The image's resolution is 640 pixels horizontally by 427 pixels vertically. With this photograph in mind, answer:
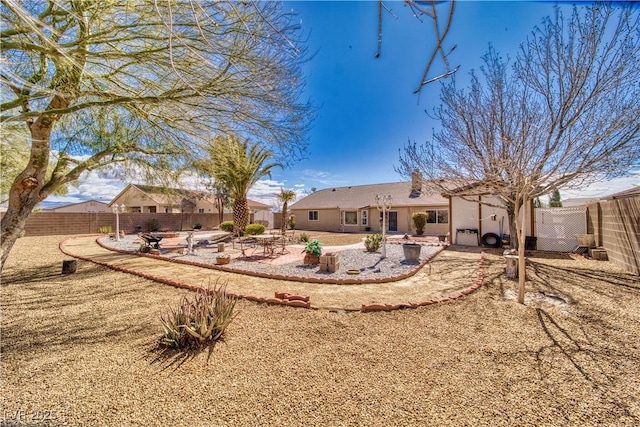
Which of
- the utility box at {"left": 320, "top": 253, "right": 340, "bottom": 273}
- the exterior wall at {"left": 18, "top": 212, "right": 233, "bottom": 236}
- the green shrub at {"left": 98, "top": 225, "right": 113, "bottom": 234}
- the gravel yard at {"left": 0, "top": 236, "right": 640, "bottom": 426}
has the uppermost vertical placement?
the exterior wall at {"left": 18, "top": 212, "right": 233, "bottom": 236}

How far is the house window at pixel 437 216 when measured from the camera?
20106 mm

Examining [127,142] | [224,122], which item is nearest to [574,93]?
[224,122]

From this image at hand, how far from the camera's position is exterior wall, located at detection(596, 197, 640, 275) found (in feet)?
24.4

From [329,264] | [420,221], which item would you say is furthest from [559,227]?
[329,264]

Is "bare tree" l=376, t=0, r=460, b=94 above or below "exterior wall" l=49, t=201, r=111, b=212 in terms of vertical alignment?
below

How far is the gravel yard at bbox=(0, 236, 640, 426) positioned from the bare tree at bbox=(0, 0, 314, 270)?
2524mm

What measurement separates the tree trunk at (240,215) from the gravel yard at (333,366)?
37.4 ft

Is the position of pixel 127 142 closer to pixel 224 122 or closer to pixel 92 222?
pixel 224 122

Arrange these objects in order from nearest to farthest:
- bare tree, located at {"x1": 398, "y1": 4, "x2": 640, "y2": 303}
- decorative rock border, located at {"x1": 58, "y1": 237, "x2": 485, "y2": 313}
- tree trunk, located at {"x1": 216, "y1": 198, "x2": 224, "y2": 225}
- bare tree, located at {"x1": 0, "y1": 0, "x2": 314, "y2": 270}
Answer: bare tree, located at {"x1": 0, "y1": 0, "x2": 314, "y2": 270}
decorative rock border, located at {"x1": 58, "y1": 237, "x2": 485, "y2": 313}
bare tree, located at {"x1": 398, "y1": 4, "x2": 640, "y2": 303}
tree trunk, located at {"x1": 216, "y1": 198, "x2": 224, "y2": 225}

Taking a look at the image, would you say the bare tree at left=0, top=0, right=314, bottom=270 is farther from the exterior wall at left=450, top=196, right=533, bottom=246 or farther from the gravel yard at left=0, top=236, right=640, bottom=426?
the exterior wall at left=450, top=196, right=533, bottom=246

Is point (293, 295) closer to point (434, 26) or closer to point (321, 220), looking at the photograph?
point (434, 26)

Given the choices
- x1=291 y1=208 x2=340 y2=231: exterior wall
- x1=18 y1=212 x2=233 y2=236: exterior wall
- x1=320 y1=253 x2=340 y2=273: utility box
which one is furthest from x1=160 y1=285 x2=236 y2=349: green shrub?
x1=291 y1=208 x2=340 y2=231: exterior wall

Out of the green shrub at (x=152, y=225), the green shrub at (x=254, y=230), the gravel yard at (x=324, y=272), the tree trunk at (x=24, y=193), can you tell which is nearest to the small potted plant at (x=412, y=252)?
the gravel yard at (x=324, y=272)

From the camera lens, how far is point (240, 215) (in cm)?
Result: 1708
